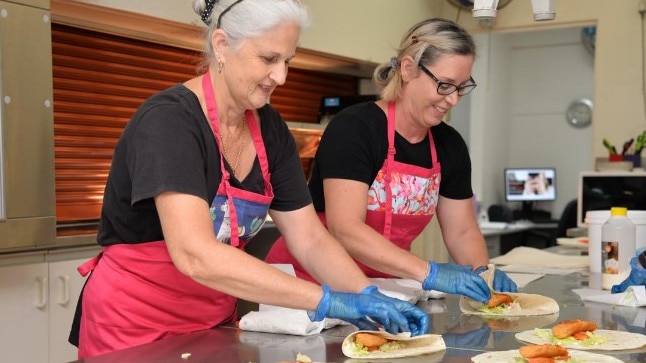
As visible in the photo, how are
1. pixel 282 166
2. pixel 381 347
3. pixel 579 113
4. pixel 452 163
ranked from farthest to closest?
1. pixel 579 113
2. pixel 452 163
3. pixel 282 166
4. pixel 381 347

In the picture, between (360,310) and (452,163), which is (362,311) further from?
(452,163)

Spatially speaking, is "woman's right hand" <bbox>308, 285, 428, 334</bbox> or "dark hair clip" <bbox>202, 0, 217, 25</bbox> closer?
"woman's right hand" <bbox>308, 285, 428, 334</bbox>

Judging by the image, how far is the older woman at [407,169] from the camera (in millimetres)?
2344

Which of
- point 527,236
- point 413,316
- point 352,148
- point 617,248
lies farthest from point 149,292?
point 527,236

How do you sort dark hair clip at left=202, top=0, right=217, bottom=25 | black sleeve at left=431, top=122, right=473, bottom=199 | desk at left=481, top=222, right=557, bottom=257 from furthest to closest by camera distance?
desk at left=481, top=222, right=557, bottom=257 → black sleeve at left=431, top=122, right=473, bottom=199 → dark hair clip at left=202, top=0, right=217, bottom=25

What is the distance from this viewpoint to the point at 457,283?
221cm

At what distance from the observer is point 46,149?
2947 millimetres

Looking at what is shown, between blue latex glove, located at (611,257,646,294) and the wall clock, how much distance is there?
254 inches

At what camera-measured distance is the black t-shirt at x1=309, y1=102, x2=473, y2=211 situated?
246 centimetres

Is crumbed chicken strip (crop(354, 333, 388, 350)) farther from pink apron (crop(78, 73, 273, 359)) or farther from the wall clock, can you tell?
the wall clock

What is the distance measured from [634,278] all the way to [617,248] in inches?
9.0

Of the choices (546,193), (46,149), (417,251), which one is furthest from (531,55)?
(46,149)

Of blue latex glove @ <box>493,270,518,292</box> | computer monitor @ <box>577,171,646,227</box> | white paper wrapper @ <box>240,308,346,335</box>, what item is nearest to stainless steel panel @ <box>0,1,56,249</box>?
white paper wrapper @ <box>240,308,346,335</box>

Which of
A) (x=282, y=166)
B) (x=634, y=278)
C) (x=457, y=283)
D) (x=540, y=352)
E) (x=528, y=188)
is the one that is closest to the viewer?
(x=540, y=352)
